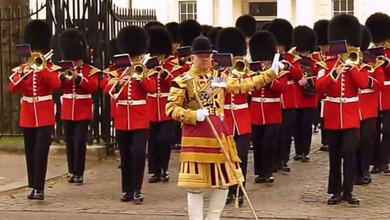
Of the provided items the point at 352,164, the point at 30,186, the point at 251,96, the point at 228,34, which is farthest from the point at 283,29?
the point at 30,186

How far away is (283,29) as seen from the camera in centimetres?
1166

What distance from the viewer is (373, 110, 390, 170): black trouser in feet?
34.6

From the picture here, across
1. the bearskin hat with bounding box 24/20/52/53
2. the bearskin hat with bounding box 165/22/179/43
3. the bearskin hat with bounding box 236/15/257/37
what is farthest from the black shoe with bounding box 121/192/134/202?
the bearskin hat with bounding box 236/15/257/37

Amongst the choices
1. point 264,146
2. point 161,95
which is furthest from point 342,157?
point 161,95

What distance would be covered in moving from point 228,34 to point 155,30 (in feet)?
6.40

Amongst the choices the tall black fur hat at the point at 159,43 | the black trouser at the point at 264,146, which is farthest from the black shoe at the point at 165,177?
the tall black fur hat at the point at 159,43

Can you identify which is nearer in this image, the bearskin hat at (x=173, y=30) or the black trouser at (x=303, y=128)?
the black trouser at (x=303, y=128)

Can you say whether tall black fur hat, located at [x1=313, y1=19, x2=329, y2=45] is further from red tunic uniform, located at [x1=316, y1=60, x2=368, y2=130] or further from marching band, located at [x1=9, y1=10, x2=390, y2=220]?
red tunic uniform, located at [x1=316, y1=60, x2=368, y2=130]

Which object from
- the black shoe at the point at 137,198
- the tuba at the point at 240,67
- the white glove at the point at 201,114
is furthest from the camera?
the black shoe at the point at 137,198

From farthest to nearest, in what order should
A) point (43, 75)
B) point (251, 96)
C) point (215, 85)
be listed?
1. point (251, 96)
2. point (43, 75)
3. point (215, 85)

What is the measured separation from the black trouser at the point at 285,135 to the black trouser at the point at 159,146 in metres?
1.42

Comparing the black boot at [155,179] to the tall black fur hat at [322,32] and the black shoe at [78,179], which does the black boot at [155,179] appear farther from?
the tall black fur hat at [322,32]

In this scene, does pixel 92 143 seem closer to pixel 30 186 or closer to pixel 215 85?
pixel 30 186

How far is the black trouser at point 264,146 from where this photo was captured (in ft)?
33.1
